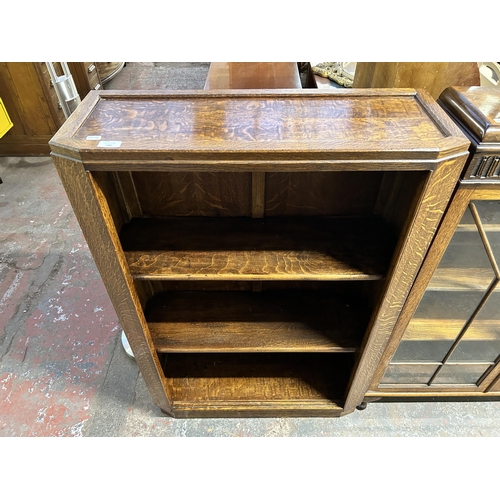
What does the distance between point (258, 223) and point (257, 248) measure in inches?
3.8

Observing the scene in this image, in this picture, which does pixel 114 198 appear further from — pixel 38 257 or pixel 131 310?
pixel 38 257

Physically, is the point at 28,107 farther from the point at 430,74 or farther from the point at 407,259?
the point at 407,259

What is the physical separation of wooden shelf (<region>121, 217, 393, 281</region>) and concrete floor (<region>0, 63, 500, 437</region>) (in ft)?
2.42

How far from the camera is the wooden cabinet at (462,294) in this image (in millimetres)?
723

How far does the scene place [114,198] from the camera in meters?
0.92

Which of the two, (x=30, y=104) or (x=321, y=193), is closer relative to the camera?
(x=321, y=193)

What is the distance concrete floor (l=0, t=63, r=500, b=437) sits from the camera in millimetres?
1324

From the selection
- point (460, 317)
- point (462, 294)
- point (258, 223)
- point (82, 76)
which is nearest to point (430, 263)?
point (462, 294)

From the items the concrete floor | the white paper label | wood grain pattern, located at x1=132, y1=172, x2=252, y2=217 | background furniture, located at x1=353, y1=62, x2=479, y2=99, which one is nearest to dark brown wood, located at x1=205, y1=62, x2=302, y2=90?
background furniture, located at x1=353, y1=62, x2=479, y2=99

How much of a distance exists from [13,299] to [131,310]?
114cm

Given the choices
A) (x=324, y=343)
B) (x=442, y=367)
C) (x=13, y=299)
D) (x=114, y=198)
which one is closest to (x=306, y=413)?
(x=324, y=343)

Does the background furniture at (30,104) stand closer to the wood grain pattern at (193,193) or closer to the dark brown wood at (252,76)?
the dark brown wood at (252,76)

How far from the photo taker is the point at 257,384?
1.34 metres

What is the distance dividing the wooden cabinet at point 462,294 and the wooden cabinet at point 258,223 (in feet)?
0.16
